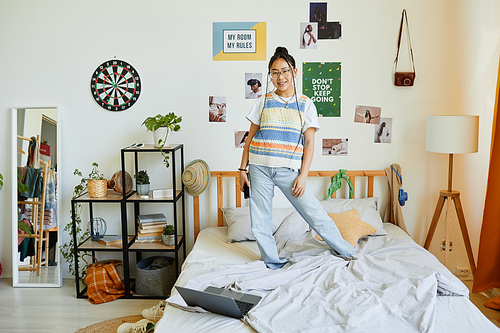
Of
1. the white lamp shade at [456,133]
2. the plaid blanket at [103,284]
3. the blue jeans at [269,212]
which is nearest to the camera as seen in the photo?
the blue jeans at [269,212]

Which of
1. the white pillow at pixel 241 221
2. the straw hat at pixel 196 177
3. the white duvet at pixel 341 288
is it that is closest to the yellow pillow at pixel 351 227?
the white duvet at pixel 341 288

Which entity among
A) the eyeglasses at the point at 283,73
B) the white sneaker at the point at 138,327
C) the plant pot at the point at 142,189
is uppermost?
the eyeglasses at the point at 283,73

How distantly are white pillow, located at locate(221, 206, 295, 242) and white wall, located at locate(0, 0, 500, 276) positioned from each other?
1.22ft

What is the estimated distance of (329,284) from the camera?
202cm

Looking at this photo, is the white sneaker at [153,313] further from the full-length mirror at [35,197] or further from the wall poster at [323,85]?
the wall poster at [323,85]

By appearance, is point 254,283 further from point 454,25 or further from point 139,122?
point 454,25

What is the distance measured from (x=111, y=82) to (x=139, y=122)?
1.15 feet

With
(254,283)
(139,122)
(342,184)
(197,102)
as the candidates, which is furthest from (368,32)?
(254,283)

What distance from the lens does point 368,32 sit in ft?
10.1

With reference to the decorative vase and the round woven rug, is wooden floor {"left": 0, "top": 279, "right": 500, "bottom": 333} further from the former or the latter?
the decorative vase

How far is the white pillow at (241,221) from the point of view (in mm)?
2842

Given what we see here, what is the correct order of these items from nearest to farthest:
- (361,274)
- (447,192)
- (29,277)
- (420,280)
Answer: (420,280) → (361,274) → (447,192) → (29,277)

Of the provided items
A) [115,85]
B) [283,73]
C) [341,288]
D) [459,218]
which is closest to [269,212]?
[341,288]

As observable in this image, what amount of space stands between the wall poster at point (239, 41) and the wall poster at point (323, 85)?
352 millimetres
